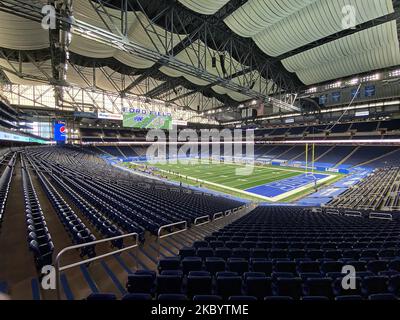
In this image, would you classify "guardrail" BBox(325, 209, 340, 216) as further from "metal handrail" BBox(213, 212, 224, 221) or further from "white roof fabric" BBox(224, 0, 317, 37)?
"white roof fabric" BBox(224, 0, 317, 37)

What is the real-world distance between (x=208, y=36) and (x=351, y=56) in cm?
1477

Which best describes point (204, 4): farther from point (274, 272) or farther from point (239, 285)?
point (239, 285)

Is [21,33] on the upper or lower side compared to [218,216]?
upper

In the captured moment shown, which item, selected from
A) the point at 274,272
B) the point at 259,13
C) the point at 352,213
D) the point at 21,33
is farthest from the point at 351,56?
the point at 21,33

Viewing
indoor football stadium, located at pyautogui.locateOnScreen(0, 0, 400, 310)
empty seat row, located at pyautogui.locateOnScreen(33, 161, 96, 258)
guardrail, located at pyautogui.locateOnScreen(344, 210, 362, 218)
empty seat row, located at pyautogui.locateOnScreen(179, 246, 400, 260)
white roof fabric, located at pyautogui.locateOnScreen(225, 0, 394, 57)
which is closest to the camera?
indoor football stadium, located at pyautogui.locateOnScreen(0, 0, 400, 310)

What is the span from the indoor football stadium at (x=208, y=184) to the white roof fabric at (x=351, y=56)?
18 cm

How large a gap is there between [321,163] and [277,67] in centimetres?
2309

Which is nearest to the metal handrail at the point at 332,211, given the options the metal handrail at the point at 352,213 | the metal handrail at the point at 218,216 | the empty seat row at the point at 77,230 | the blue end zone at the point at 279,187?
the metal handrail at the point at 352,213

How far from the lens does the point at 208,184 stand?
2669 centimetres

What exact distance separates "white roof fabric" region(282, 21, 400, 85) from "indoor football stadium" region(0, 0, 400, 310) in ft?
0.58

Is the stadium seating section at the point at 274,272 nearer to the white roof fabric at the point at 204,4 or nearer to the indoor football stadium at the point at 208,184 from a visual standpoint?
the indoor football stadium at the point at 208,184

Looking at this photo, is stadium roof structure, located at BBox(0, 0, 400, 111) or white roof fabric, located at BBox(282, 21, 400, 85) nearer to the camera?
stadium roof structure, located at BBox(0, 0, 400, 111)

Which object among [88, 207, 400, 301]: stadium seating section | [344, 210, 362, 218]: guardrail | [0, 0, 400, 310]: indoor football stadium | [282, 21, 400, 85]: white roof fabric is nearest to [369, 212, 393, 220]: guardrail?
[0, 0, 400, 310]: indoor football stadium

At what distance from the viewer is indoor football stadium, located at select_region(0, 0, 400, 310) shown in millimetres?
3832
